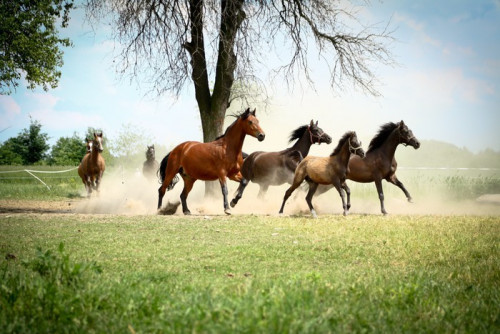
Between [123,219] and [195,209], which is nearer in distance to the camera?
[123,219]

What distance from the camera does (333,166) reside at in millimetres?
11984

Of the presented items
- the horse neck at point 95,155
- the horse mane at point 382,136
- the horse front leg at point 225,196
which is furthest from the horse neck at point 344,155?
the horse neck at point 95,155

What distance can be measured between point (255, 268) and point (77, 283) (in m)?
Answer: 2.26

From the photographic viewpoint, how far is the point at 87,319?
12.9ft

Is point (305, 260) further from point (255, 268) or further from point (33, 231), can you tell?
point (33, 231)

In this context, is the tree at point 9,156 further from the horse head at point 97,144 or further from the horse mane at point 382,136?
the horse mane at point 382,136

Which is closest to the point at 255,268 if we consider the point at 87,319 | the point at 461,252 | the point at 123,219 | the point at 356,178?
the point at 87,319

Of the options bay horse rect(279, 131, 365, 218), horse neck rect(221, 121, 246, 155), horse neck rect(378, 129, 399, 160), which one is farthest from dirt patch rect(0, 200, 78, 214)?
horse neck rect(378, 129, 399, 160)

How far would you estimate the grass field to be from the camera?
3846 millimetres

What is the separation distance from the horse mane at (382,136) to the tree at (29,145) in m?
31.0

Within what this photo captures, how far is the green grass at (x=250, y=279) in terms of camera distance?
385 cm

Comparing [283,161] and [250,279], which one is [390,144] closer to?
[283,161]

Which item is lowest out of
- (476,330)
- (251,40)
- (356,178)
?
(476,330)

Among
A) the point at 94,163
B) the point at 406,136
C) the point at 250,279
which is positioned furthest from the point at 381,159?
the point at 94,163
